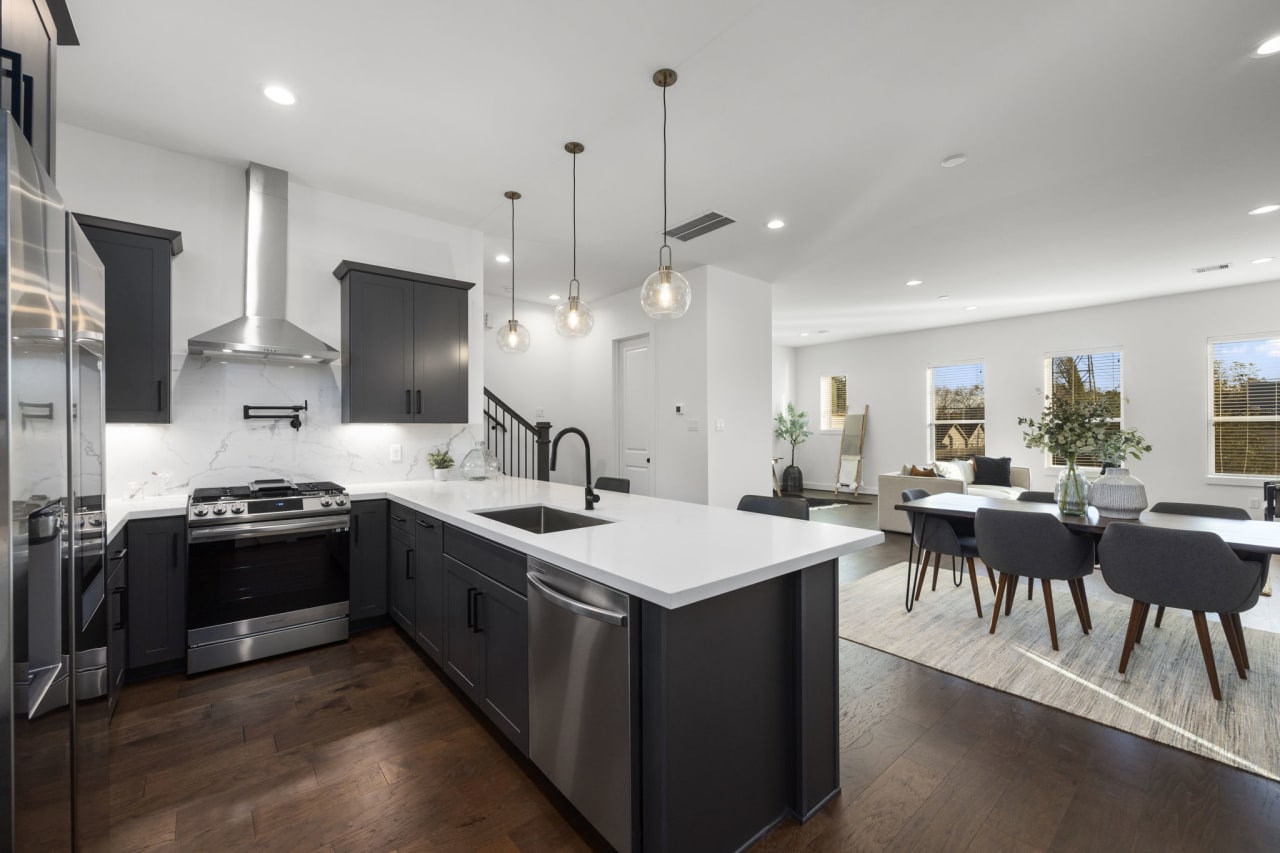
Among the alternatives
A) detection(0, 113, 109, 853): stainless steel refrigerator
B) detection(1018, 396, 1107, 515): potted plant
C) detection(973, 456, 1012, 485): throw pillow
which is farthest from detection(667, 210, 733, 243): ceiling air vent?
detection(973, 456, 1012, 485): throw pillow

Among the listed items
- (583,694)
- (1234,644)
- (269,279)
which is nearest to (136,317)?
(269,279)

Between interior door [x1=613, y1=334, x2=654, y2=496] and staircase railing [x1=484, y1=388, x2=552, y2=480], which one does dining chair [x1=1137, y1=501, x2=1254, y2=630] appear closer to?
interior door [x1=613, y1=334, x2=654, y2=496]

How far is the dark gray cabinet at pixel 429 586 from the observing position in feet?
8.64

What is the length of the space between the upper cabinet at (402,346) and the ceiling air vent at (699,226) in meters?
1.74

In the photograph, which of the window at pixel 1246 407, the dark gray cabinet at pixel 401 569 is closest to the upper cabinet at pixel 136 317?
the dark gray cabinet at pixel 401 569

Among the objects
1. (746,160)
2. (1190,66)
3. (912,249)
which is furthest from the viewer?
(912,249)

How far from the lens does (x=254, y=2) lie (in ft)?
6.70

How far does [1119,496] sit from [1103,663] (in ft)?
3.20

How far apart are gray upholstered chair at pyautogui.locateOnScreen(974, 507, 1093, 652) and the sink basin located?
97.4 inches

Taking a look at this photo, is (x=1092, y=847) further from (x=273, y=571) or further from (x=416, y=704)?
(x=273, y=571)

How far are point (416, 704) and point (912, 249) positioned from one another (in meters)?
5.09

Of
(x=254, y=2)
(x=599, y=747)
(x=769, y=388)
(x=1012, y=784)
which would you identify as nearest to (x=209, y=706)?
(x=599, y=747)

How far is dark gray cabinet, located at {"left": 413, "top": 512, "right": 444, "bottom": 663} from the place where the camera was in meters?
2.63

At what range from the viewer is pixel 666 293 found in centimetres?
260
